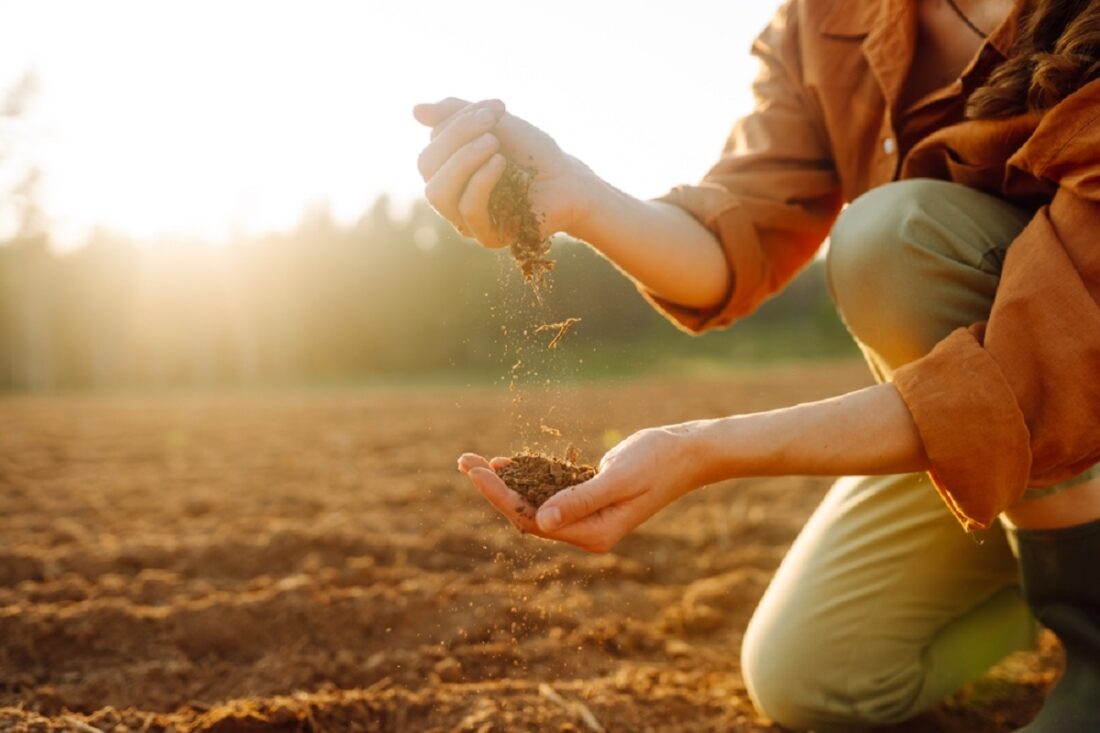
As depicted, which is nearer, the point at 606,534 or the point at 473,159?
the point at 606,534

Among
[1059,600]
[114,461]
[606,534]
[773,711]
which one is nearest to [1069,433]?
[1059,600]

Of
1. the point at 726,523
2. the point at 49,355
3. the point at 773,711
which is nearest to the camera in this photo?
the point at 773,711

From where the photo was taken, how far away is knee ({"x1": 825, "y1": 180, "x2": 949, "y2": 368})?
1658 mm

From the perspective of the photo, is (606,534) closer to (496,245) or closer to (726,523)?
(496,245)

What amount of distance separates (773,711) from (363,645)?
1027mm

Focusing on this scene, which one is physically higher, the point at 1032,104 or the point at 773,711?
the point at 1032,104

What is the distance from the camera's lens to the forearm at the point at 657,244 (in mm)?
1842

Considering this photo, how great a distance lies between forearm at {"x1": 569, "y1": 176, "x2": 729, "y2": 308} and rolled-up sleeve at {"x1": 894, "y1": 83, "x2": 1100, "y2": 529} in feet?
2.22

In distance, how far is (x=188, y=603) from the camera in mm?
2543

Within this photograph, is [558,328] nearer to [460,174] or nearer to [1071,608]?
[460,174]

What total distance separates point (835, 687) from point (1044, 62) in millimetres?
1335

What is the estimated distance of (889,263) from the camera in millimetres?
1690

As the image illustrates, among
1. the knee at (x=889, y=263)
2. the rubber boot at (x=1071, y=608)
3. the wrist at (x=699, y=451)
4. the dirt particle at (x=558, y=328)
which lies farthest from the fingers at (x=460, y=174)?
the rubber boot at (x=1071, y=608)

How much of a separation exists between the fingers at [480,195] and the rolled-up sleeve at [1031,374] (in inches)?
30.0
